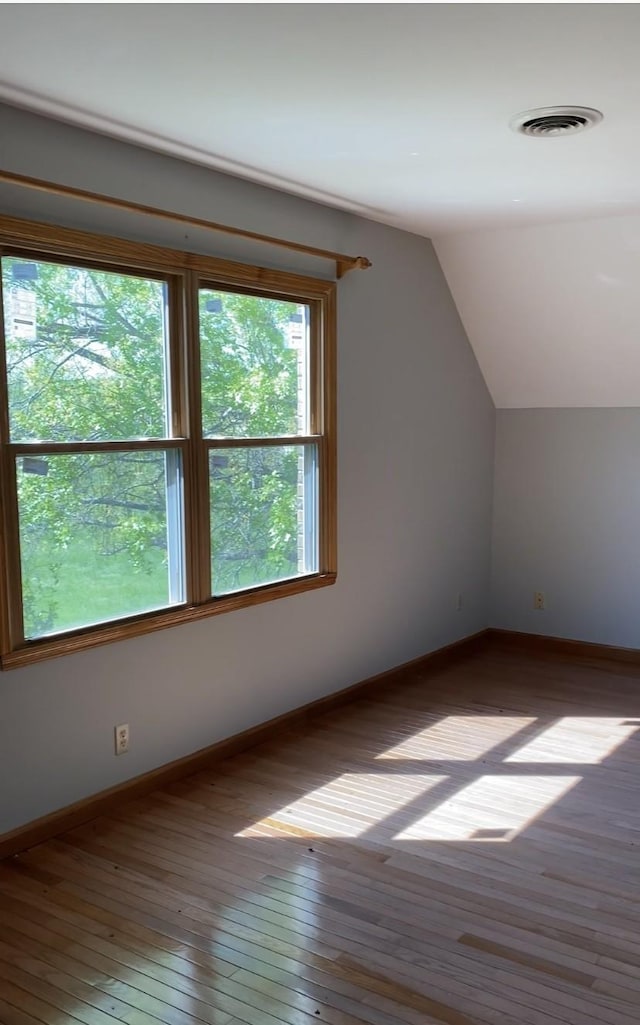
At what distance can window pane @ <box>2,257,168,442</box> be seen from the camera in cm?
284

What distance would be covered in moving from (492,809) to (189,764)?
1218 mm

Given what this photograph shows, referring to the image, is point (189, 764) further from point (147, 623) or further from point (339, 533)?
point (339, 533)

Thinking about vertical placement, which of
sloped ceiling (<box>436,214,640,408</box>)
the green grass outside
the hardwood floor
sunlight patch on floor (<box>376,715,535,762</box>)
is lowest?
the hardwood floor

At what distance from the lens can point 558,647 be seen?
5.47m

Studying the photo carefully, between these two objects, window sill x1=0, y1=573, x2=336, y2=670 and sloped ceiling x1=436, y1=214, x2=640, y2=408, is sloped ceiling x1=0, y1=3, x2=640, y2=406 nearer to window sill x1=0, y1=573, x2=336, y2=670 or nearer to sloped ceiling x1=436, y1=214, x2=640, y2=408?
sloped ceiling x1=436, y1=214, x2=640, y2=408

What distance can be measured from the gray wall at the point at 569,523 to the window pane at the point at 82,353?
2900 millimetres

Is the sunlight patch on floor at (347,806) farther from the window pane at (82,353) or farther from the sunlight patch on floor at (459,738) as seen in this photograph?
the window pane at (82,353)

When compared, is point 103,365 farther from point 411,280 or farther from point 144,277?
point 411,280

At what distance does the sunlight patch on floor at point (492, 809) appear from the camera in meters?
3.05

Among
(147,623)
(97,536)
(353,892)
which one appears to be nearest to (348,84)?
(97,536)

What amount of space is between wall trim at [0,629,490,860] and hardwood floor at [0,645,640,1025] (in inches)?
2.0

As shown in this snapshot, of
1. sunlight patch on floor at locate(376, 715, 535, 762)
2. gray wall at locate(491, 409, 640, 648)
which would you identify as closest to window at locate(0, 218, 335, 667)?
sunlight patch on floor at locate(376, 715, 535, 762)

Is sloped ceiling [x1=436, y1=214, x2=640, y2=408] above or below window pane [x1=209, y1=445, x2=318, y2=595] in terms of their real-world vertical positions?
above

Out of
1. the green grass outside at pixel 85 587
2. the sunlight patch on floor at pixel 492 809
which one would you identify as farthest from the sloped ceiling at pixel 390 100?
the sunlight patch on floor at pixel 492 809
